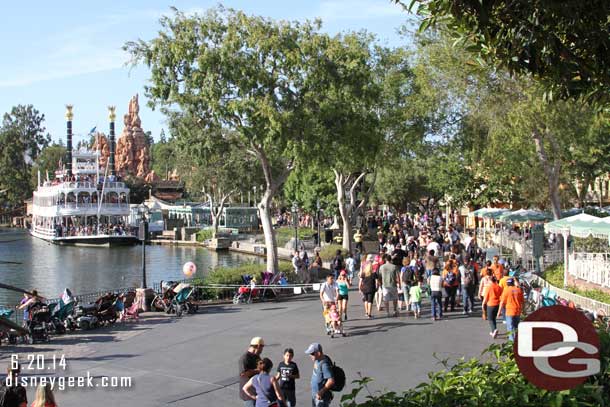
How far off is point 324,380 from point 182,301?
1032 centimetres

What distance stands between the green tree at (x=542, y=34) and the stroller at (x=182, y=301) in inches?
492

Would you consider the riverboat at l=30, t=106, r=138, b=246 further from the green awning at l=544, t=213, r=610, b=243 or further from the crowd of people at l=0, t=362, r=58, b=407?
the crowd of people at l=0, t=362, r=58, b=407

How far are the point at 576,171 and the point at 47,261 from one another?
39.0 metres

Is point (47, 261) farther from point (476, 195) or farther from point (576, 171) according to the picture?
point (576, 171)

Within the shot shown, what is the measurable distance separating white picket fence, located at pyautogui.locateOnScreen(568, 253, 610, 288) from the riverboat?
54.2 metres

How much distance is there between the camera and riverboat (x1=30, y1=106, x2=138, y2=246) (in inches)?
Result: 2719

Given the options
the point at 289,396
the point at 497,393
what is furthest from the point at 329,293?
the point at 497,393

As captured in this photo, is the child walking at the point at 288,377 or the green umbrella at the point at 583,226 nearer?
the child walking at the point at 288,377

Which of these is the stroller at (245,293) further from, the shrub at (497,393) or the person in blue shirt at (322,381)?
the shrub at (497,393)

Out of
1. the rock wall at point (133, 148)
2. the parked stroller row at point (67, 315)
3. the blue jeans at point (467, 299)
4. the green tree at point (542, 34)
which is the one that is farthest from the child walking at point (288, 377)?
the rock wall at point (133, 148)

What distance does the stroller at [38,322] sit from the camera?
14.9 meters

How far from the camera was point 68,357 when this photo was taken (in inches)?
525

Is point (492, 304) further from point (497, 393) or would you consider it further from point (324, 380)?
point (497, 393)

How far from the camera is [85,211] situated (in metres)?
71.8
